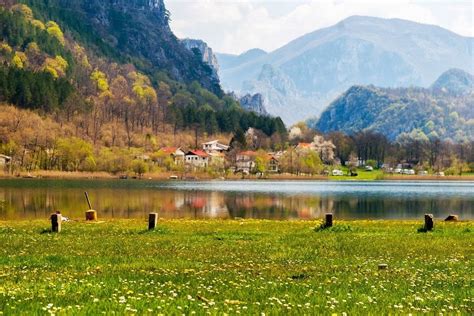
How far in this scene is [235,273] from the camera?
23219mm

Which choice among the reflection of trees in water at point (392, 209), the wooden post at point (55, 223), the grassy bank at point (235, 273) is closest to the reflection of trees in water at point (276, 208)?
the reflection of trees in water at point (392, 209)

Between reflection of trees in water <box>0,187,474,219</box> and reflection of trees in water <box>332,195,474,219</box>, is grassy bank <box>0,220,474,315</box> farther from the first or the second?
reflection of trees in water <box>332,195,474,219</box>

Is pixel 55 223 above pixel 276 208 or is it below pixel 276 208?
above

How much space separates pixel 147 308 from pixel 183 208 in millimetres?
81289

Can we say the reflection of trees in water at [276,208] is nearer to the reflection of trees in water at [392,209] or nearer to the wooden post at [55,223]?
the reflection of trees in water at [392,209]

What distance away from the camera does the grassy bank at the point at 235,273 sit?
15883 millimetres

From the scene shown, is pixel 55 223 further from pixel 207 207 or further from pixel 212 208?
pixel 207 207

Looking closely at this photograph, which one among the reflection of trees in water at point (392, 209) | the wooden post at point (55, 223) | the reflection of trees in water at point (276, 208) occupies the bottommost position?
the reflection of trees in water at point (392, 209)

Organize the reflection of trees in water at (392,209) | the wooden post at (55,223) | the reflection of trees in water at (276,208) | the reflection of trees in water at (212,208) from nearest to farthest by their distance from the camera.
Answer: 1. the wooden post at (55,223)
2. the reflection of trees in water at (212,208)
3. the reflection of trees in water at (276,208)
4. the reflection of trees in water at (392,209)

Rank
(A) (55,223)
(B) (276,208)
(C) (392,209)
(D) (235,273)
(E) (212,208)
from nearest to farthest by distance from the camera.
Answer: (D) (235,273) → (A) (55,223) → (E) (212,208) → (B) (276,208) → (C) (392,209)

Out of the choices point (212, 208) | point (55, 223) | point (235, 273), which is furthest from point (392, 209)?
point (235, 273)

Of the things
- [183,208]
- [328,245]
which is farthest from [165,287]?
[183,208]

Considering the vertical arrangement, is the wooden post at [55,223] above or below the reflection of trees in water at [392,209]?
above

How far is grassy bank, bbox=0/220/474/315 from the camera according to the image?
15.9 meters
